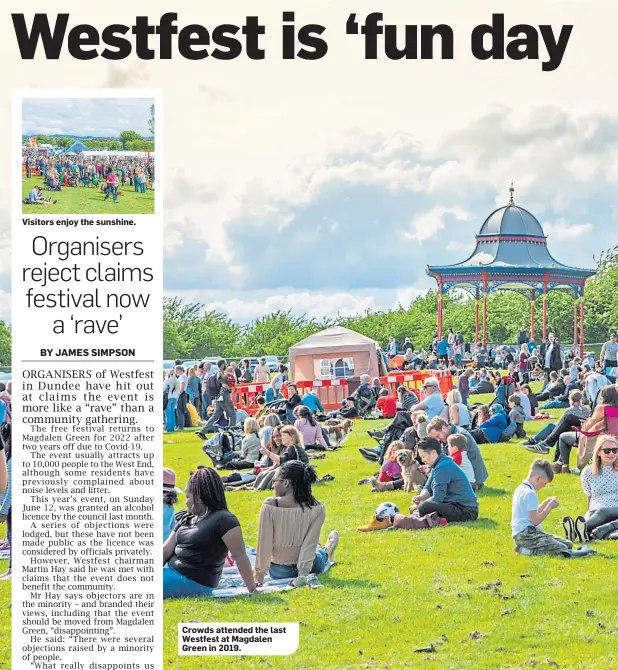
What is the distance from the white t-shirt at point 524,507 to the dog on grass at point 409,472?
228 centimetres

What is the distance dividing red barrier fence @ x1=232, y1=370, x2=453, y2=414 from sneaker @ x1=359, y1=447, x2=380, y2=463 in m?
4.83

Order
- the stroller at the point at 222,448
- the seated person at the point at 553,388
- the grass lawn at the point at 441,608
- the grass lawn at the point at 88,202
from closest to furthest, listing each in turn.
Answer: the grass lawn at the point at 441,608
the grass lawn at the point at 88,202
the stroller at the point at 222,448
the seated person at the point at 553,388

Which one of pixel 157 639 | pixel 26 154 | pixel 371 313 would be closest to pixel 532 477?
pixel 157 639

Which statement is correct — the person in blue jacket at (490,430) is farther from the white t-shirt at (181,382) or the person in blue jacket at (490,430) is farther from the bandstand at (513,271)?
the white t-shirt at (181,382)

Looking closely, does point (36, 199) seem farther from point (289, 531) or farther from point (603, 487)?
point (603, 487)

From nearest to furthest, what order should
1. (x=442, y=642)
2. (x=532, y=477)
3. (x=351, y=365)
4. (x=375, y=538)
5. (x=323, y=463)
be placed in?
(x=442, y=642), (x=532, y=477), (x=375, y=538), (x=323, y=463), (x=351, y=365)

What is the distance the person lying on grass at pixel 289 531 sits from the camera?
7.86 m

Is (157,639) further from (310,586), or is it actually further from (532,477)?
(532,477)

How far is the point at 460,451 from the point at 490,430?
132 inches

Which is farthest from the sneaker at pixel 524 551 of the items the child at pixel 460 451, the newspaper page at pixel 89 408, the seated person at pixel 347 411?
the seated person at pixel 347 411

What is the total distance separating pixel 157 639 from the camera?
7.07 m

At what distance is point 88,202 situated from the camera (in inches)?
285

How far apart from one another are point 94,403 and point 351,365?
1166 cm

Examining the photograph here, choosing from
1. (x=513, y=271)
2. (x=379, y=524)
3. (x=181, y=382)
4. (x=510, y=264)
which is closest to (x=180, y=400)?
(x=181, y=382)
